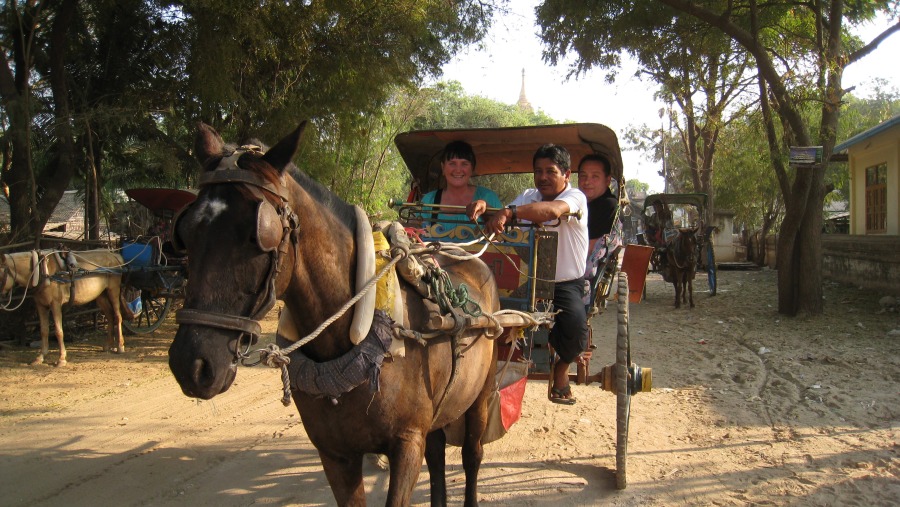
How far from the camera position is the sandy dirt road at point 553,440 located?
4.04 m

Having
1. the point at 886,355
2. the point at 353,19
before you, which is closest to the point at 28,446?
the point at 353,19

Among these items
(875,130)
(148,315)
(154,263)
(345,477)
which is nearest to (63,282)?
(154,263)

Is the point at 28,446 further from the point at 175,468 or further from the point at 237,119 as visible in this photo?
the point at 237,119

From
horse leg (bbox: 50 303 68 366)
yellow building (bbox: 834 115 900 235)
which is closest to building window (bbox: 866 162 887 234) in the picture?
yellow building (bbox: 834 115 900 235)

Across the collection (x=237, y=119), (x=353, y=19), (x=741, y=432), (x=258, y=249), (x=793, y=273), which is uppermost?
(x=353, y=19)

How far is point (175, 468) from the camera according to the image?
4484 millimetres

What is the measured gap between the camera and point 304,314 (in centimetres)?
Answer: 211

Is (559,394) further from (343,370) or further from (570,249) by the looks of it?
(343,370)

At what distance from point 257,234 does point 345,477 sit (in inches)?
48.2

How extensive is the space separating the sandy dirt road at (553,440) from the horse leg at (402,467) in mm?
1784

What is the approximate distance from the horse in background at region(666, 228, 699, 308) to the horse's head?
42.3 ft

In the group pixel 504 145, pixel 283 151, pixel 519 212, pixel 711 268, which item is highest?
pixel 504 145

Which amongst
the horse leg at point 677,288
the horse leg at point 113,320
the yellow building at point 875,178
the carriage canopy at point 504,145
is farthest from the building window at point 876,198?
the horse leg at point 113,320

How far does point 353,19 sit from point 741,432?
8.21 metres
